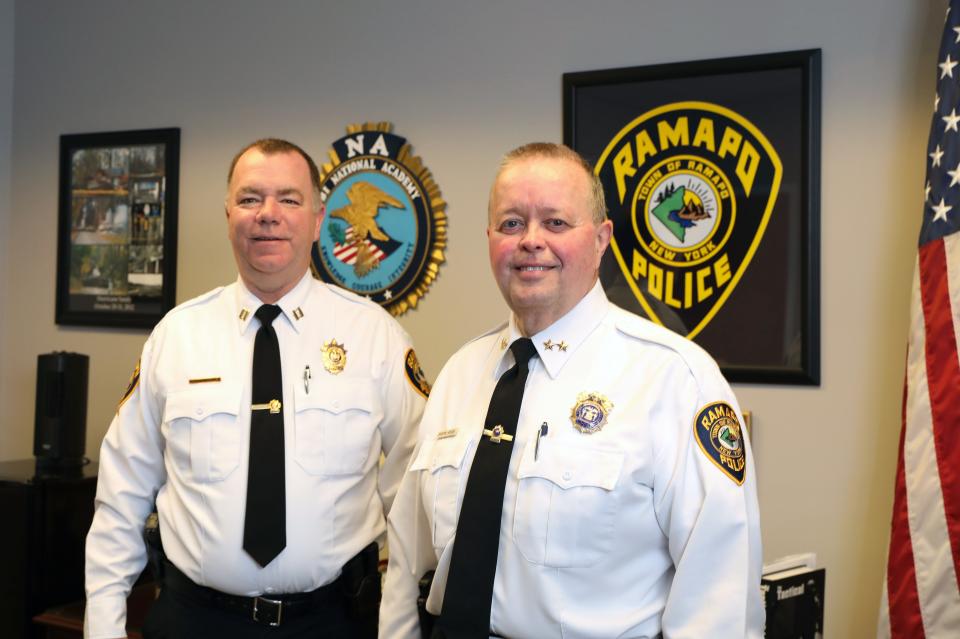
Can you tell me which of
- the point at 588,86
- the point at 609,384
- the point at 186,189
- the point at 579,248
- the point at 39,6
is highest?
the point at 39,6

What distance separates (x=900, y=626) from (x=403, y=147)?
2038 mm

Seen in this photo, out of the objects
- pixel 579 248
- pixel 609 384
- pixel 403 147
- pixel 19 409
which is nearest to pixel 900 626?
pixel 609 384

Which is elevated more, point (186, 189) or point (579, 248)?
point (186, 189)

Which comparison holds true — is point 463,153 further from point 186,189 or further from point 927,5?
point 927,5

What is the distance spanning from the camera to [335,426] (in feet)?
7.09

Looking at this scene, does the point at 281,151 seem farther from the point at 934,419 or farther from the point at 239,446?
the point at 934,419

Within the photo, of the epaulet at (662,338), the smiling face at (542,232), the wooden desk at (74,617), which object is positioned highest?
the smiling face at (542,232)

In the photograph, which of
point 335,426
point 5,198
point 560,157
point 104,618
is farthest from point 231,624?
point 5,198

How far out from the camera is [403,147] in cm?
323

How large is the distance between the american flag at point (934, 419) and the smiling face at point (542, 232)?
1052 mm

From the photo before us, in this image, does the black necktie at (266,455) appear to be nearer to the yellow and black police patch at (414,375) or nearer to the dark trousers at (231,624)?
the dark trousers at (231,624)

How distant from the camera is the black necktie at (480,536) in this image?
5.39ft

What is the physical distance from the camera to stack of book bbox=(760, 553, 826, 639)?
94.0 inches

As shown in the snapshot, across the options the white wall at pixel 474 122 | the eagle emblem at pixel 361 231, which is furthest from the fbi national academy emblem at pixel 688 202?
the eagle emblem at pixel 361 231
